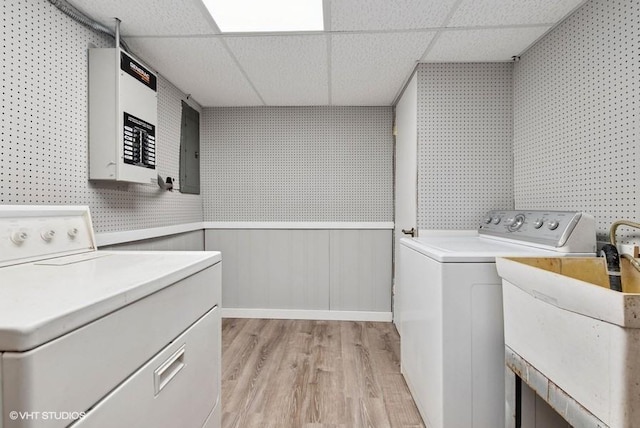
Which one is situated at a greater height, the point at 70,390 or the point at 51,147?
the point at 51,147

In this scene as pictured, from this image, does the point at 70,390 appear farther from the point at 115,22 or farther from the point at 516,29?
the point at 516,29

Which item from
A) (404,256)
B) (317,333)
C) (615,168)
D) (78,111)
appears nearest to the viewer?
(615,168)

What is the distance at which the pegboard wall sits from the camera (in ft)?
4.07

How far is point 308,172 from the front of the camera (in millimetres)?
3092

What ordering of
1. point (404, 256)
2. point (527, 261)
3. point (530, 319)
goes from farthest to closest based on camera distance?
point (404, 256), point (527, 261), point (530, 319)

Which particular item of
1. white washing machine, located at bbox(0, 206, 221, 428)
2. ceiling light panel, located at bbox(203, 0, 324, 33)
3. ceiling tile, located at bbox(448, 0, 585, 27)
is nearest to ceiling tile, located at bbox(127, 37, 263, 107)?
ceiling light panel, located at bbox(203, 0, 324, 33)

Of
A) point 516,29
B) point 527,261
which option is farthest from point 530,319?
point 516,29

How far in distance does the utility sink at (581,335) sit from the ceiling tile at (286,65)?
1.65 metres

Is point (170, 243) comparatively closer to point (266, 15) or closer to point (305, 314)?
point (305, 314)

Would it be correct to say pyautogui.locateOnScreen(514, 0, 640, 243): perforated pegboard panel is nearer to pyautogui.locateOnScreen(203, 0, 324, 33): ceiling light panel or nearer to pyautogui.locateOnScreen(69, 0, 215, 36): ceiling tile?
pyautogui.locateOnScreen(203, 0, 324, 33): ceiling light panel

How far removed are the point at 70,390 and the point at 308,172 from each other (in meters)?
2.64

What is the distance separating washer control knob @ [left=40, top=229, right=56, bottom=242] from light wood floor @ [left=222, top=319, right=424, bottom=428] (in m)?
1.22

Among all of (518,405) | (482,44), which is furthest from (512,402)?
(482,44)

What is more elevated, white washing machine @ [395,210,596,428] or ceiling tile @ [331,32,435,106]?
ceiling tile @ [331,32,435,106]
